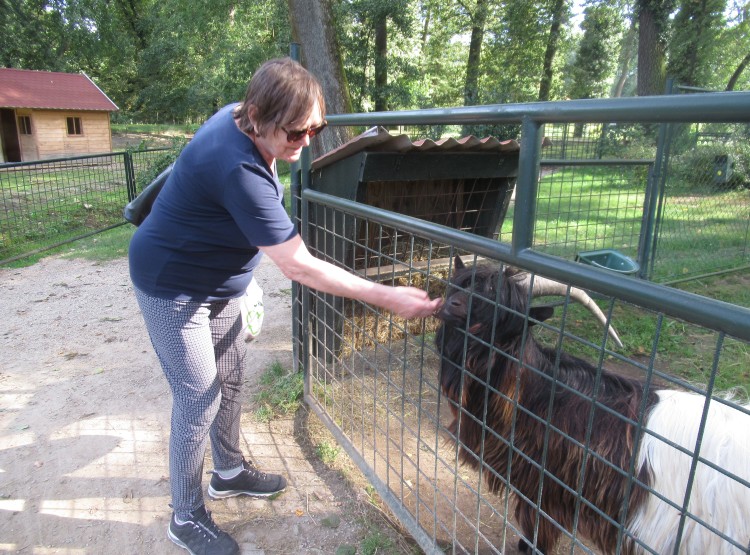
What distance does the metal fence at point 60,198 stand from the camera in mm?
7996

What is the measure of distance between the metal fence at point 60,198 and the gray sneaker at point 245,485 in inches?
245

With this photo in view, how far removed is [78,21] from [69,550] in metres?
33.3

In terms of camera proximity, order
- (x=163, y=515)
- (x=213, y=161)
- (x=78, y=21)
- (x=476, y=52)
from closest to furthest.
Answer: (x=213, y=161), (x=163, y=515), (x=476, y=52), (x=78, y=21)

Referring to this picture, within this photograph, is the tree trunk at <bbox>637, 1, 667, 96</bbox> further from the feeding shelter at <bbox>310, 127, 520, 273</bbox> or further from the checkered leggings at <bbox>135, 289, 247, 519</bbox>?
the checkered leggings at <bbox>135, 289, 247, 519</bbox>

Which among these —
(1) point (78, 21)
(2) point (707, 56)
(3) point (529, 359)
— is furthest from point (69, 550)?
(1) point (78, 21)

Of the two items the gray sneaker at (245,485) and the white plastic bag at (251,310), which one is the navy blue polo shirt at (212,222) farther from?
the gray sneaker at (245,485)

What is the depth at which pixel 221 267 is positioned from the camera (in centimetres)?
209

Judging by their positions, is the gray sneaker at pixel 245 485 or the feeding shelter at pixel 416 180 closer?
the gray sneaker at pixel 245 485

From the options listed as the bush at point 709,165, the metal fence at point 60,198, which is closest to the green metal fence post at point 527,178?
the bush at point 709,165

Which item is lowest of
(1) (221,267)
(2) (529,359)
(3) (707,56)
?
(2) (529,359)

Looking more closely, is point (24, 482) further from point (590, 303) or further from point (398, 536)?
point (590, 303)

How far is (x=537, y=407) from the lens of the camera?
230 centimetres

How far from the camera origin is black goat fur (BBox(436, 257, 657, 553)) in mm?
2094

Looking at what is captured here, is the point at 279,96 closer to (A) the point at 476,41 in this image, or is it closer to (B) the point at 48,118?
(B) the point at 48,118
